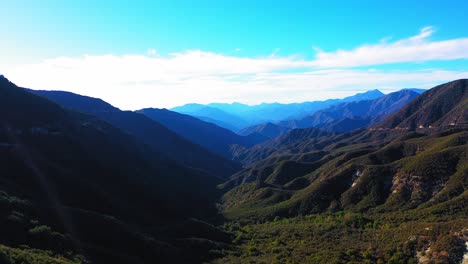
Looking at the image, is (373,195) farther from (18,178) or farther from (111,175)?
(18,178)

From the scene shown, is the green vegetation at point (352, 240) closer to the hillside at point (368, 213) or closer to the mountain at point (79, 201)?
the hillside at point (368, 213)

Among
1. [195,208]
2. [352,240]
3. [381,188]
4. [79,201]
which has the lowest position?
[195,208]

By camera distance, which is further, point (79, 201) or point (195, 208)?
point (195, 208)

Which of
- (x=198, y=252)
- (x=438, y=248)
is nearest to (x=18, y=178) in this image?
(x=198, y=252)

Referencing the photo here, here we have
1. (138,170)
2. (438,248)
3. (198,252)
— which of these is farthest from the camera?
(138,170)

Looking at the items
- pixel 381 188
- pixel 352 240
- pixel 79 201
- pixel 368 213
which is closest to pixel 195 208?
pixel 79 201

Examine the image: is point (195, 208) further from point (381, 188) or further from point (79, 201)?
point (381, 188)

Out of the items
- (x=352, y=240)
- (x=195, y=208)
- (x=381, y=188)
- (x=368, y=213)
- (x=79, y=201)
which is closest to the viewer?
(x=352, y=240)

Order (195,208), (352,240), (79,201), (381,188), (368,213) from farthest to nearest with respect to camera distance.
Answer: (195,208) < (381,188) < (368,213) < (79,201) < (352,240)

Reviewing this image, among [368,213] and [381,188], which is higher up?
[381,188]
